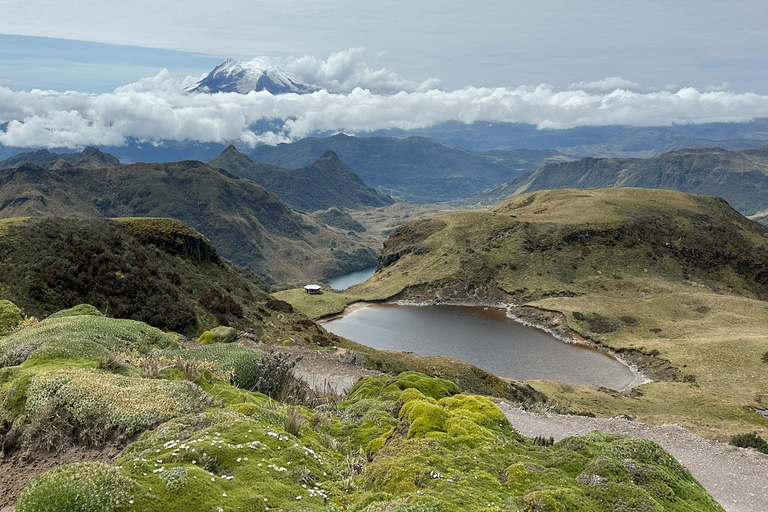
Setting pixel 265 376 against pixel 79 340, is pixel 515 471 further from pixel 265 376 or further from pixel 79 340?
pixel 79 340

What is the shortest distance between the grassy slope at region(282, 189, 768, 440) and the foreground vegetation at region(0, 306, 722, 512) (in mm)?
33391

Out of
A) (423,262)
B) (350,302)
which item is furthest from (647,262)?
(350,302)

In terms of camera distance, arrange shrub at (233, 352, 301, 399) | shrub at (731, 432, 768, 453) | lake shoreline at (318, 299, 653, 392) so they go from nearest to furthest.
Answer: shrub at (233, 352, 301, 399) < shrub at (731, 432, 768, 453) < lake shoreline at (318, 299, 653, 392)

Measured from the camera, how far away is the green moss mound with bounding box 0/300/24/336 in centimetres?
2139

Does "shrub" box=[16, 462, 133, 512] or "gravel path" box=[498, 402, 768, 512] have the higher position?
"shrub" box=[16, 462, 133, 512]

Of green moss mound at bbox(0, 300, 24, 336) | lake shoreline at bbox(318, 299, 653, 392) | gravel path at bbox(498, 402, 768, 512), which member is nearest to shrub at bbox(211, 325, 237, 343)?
green moss mound at bbox(0, 300, 24, 336)

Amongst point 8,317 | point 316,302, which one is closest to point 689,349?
point 316,302

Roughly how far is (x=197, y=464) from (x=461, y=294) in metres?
100

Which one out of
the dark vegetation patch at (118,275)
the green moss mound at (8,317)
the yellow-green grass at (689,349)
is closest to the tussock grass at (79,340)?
the green moss mound at (8,317)

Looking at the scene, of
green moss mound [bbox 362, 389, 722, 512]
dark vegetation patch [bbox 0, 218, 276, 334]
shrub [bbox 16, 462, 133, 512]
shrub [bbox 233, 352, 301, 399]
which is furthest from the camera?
dark vegetation patch [bbox 0, 218, 276, 334]

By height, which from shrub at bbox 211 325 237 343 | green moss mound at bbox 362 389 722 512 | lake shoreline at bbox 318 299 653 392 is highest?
green moss mound at bbox 362 389 722 512

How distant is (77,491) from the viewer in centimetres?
709

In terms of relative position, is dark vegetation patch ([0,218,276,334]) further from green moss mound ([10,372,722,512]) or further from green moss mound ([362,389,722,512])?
green moss mound ([362,389,722,512])

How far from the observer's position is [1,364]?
50.7 feet
